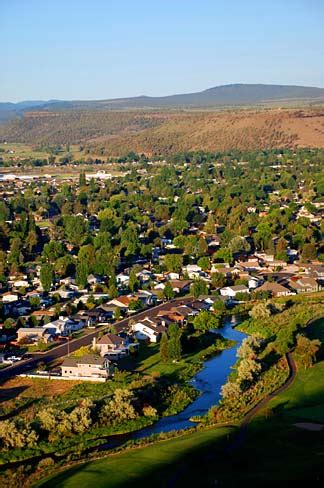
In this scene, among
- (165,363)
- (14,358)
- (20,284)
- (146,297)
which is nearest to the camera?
(165,363)

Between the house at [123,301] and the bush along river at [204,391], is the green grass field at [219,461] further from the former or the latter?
the house at [123,301]

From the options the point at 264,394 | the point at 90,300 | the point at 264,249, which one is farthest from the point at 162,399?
the point at 264,249

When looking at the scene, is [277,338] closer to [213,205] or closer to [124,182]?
[213,205]

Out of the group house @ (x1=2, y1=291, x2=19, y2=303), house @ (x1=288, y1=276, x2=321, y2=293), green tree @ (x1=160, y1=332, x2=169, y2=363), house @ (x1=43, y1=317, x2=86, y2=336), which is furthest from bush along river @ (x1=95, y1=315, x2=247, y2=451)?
house @ (x1=2, y1=291, x2=19, y2=303)

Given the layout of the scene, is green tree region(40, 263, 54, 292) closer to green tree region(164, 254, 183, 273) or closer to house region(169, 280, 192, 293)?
house region(169, 280, 192, 293)

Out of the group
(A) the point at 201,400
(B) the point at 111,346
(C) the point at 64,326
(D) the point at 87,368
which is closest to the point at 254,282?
(C) the point at 64,326

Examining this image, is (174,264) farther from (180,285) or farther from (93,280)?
(93,280)

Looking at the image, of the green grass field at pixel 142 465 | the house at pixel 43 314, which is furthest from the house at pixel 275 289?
the green grass field at pixel 142 465
